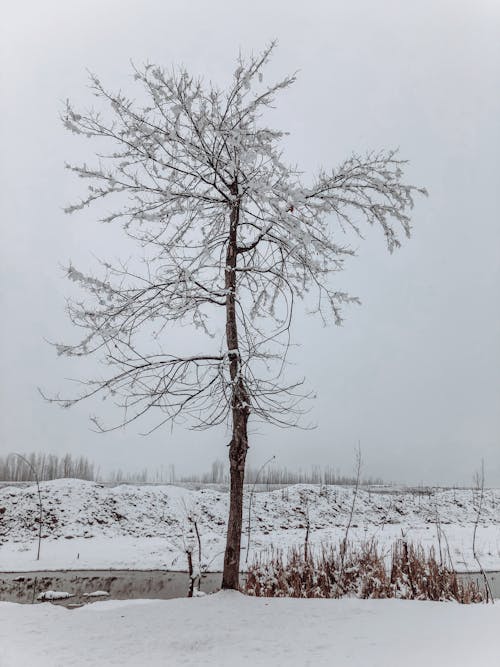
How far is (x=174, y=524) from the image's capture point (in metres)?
20.0

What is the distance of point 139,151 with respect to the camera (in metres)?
7.07

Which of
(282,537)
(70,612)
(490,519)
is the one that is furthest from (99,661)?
(490,519)

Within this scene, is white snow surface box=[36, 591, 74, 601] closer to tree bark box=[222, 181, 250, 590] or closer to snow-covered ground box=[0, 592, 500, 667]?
snow-covered ground box=[0, 592, 500, 667]

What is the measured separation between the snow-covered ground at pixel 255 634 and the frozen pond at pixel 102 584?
6099 millimetres

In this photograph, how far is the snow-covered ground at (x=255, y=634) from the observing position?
3.92 meters

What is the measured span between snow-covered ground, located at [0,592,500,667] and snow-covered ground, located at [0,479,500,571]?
8193 millimetres

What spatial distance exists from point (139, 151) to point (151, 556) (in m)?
12.8

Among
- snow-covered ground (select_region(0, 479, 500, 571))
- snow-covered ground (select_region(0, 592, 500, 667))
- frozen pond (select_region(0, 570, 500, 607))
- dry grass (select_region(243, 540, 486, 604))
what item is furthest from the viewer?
snow-covered ground (select_region(0, 479, 500, 571))

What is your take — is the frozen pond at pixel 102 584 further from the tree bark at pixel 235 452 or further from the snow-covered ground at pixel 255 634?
the snow-covered ground at pixel 255 634

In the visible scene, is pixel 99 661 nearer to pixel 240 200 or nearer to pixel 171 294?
pixel 171 294

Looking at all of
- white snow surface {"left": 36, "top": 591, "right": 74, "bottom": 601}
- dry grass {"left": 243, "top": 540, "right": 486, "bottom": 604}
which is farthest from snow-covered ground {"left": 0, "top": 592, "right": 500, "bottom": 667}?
white snow surface {"left": 36, "top": 591, "right": 74, "bottom": 601}

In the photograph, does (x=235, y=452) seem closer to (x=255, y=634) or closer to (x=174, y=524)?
(x=255, y=634)

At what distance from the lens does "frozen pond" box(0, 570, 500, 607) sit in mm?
11500

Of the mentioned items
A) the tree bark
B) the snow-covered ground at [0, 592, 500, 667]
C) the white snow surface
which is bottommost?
the white snow surface
